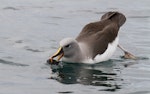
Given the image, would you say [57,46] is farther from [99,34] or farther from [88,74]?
[88,74]

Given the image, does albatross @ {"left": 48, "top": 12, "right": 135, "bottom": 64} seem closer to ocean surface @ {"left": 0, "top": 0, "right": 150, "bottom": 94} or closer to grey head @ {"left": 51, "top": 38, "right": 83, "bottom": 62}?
grey head @ {"left": 51, "top": 38, "right": 83, "bottom": 62}

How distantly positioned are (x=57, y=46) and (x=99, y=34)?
1643mm

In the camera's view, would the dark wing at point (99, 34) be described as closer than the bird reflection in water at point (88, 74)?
No

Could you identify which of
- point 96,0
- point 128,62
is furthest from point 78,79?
point 96,0

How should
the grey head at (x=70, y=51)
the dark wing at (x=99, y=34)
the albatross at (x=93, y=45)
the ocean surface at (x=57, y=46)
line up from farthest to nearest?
the dark wing at (x=99, y=34) → the albatross at (x=93, y=45) → the grey head at (x=70, y=51) → the ocean surface at (x=57, y=46)

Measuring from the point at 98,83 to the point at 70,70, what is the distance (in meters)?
1.43

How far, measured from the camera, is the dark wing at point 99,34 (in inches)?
594

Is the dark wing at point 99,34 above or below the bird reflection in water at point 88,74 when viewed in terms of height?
above

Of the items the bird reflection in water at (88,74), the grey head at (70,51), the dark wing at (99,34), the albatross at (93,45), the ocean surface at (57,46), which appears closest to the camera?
the ocean surface at (57,46)

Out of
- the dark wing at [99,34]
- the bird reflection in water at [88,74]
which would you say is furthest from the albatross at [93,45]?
the bird reflection in water at [88,74]

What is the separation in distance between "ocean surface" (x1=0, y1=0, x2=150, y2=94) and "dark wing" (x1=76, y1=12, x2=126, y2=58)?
1.40ft

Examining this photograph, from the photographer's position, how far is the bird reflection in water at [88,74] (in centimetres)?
1315

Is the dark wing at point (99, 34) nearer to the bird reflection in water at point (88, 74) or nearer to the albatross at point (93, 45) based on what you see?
the albatross at point (93, 45)

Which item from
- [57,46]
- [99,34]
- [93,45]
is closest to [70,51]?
[93,45]
